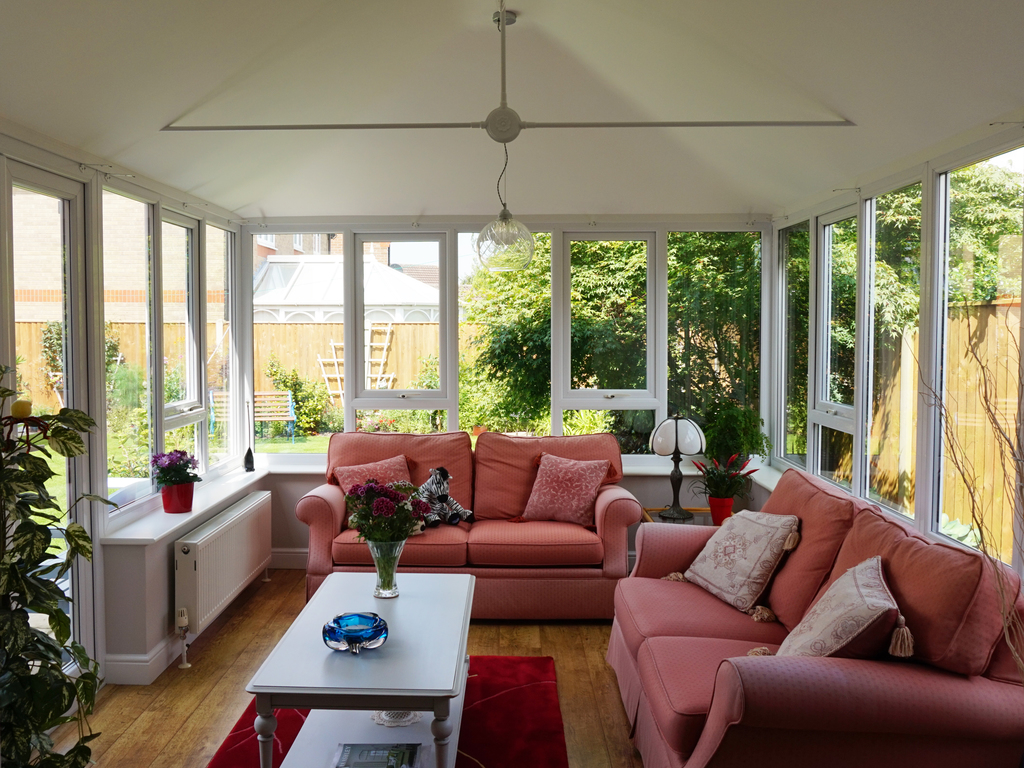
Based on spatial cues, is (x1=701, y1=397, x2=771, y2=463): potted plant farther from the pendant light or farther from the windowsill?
the windowsill

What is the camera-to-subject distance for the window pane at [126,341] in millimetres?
3678

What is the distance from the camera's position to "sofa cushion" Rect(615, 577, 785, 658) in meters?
2.88

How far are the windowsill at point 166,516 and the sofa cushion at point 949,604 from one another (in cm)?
306

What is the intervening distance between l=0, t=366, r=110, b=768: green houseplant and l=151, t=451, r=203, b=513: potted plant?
146 centimetres

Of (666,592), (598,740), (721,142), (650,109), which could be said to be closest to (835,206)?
(721,142)

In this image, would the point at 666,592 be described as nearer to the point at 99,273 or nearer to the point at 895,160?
the point at 895,160

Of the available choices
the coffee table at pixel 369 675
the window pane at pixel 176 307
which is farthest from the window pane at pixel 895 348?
the window pane at pixel 176 307

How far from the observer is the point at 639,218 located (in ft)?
17.3

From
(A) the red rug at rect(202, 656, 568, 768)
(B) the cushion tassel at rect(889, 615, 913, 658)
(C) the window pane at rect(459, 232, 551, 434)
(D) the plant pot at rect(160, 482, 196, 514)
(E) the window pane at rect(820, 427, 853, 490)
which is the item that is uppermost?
(C) the window pane at rect(459, 232, 551, 434)

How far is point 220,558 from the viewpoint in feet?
13.4

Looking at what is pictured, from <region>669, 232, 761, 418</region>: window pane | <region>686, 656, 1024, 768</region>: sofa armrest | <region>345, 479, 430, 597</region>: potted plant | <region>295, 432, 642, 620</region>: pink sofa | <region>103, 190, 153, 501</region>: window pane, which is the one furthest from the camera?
<region>669, 232, 761, 418</region>: window pane

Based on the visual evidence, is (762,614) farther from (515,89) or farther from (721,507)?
(515,89)

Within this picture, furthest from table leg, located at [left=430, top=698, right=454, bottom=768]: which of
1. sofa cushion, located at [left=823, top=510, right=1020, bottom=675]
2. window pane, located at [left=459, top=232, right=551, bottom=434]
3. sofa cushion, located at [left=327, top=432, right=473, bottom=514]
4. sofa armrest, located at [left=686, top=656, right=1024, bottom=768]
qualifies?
window pane, located at [left=459, top=232, right=551, bottom=434]

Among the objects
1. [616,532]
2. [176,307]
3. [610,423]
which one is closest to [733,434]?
[610,423]
